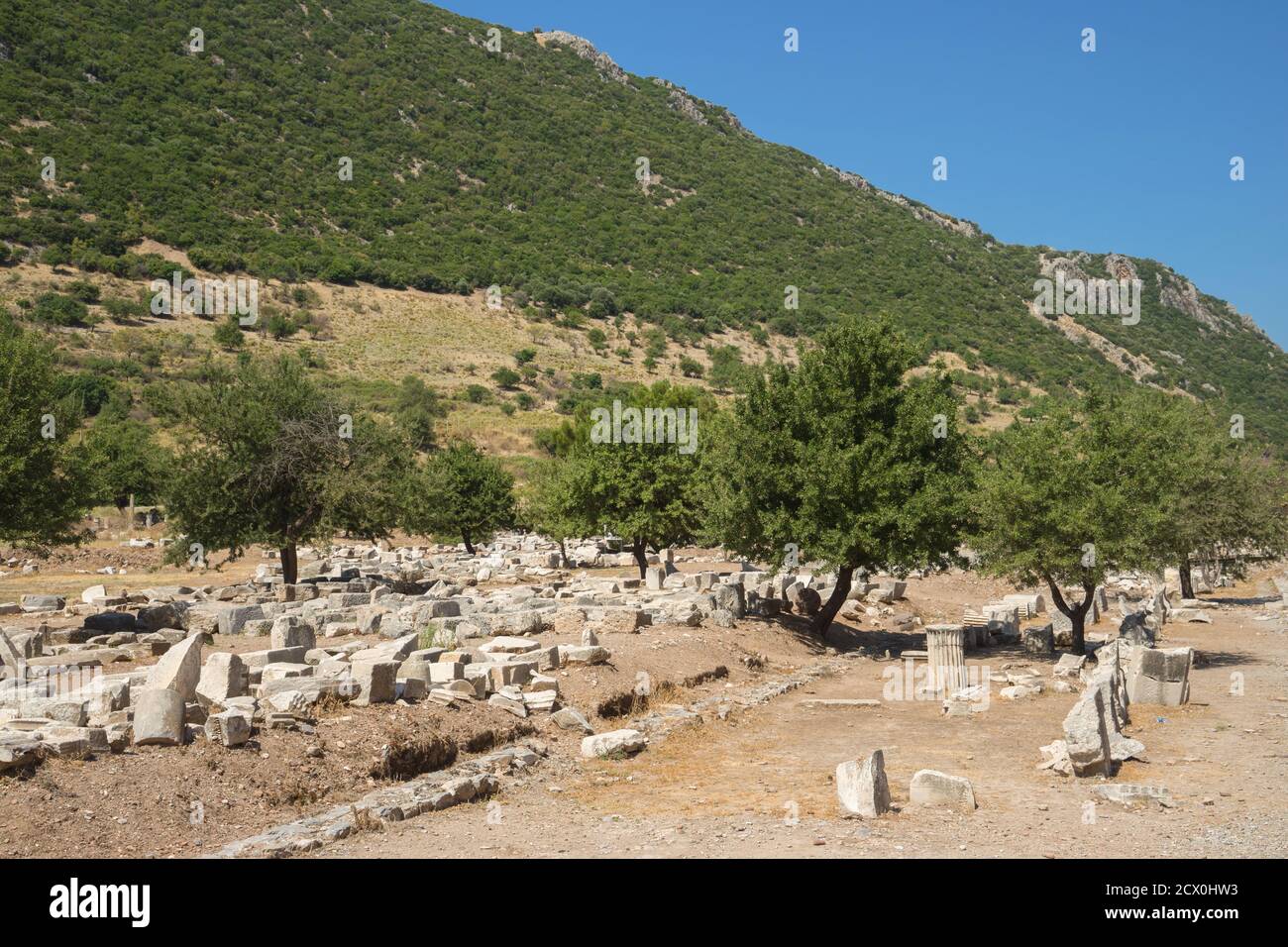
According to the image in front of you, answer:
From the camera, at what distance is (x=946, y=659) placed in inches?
787

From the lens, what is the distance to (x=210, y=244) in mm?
76188

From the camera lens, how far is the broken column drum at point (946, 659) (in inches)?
771

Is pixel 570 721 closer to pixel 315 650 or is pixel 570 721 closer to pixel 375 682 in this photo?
pixel 375 682

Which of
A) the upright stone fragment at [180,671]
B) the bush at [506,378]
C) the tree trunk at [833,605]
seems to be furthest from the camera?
the bush at [506,378]

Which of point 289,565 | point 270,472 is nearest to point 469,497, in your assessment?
point 289,565

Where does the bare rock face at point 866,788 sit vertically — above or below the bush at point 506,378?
below

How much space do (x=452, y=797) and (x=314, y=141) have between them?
9426 cm

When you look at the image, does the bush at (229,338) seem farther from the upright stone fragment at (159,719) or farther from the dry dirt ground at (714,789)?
the upright stone fragment at (159,719)

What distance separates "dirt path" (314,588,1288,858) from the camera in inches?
371

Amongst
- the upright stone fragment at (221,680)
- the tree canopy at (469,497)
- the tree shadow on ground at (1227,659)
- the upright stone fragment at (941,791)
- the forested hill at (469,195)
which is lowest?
the tree shadow on ground at (1227,659)

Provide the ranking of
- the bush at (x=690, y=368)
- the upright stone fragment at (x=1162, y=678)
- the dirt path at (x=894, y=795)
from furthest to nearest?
the bush at (x=690, y=368)
the upright stone fragment at (x=1162, y=678)
the dirt path at (x=894, y=795)

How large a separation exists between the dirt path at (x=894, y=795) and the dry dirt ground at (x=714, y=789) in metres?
0.04
